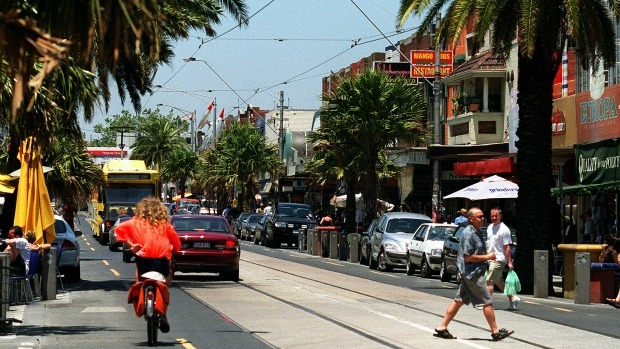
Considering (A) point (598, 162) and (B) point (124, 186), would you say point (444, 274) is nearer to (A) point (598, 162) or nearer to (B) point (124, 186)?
(A) point (598, 162)

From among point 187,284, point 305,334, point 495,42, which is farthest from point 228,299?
point 495,42

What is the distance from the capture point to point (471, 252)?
16.1 metres

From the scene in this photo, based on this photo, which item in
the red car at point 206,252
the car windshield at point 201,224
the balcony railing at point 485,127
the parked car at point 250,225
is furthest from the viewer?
the parked car at point 250,225

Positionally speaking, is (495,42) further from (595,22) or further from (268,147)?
(268,147)

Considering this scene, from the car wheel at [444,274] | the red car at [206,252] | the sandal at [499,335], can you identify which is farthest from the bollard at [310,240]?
the sandal at [499,335]

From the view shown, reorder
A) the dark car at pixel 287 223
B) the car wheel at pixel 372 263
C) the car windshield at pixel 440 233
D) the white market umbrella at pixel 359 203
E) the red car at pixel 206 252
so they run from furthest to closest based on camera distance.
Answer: the dark car at pixel 287 223
the white market umbrella at pixel 359 203
the car wheel at pixel 372 263
the car windshield at pixel 440 233
the red car at pixel 206 252

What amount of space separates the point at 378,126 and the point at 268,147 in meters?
42.5

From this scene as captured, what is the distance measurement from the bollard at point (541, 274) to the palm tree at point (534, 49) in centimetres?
125

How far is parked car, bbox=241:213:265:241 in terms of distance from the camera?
209 ft

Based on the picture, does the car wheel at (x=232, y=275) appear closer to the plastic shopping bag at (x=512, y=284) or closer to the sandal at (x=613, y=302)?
the plastic shopping bag at (x=512, y=284)

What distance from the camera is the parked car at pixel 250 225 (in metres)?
63.8

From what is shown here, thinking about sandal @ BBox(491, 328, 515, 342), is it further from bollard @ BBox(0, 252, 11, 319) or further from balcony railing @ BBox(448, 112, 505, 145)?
A: balcony railing @ BBox(448, 112, 505, 145)

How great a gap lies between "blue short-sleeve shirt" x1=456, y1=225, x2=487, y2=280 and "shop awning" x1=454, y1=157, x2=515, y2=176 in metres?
24.0

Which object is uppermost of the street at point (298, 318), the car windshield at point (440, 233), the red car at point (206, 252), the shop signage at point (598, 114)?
the shop signage at point (598, 114)
